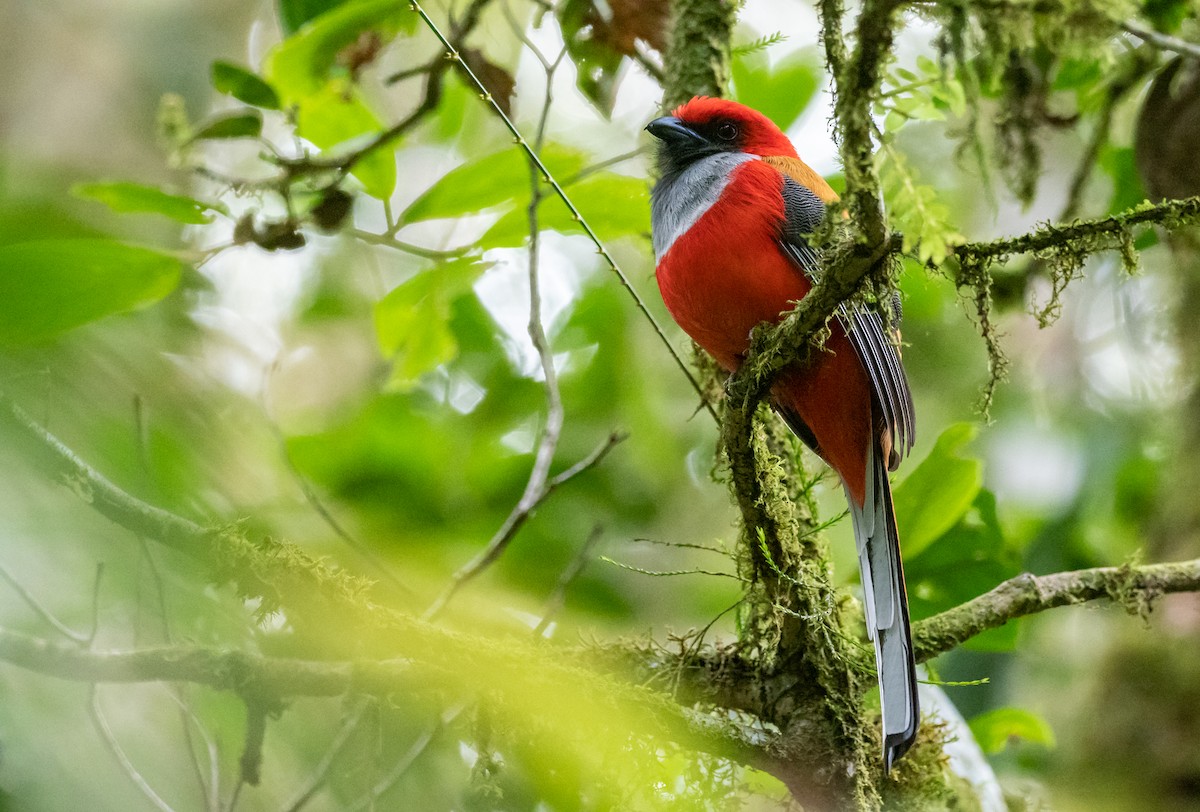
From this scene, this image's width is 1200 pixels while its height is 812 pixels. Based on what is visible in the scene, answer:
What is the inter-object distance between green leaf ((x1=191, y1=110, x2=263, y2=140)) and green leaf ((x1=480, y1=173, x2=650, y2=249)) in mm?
815

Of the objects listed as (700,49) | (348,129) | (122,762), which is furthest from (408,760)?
(700,49)

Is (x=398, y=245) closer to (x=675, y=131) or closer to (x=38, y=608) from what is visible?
(x=675, y=131)

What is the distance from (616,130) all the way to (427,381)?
2273mm

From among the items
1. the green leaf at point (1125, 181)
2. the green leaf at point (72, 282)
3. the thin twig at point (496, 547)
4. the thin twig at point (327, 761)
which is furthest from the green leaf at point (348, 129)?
the green leaf at point (1125, 181)

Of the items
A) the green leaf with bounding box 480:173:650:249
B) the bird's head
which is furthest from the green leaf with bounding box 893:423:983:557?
the green leaf with bounding box 480:173:650:249

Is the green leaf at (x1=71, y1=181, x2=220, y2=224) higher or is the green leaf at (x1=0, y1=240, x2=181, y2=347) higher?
the green leaf at (x1=71, y1=181, x2=220, y2=224)

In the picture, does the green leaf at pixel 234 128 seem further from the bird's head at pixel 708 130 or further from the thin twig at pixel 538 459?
the bird's head at pixel 708 130

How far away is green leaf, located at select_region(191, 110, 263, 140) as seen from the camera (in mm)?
3201

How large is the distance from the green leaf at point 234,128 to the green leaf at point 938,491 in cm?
222

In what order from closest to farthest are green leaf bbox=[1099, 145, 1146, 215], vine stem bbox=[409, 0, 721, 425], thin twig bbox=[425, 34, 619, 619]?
vine stem bbox=[409, 0, 721, 425] < thin twig bbox=[425, 34, 619, 619] < green leaf bbox=[1099, 145, 1146, 215]

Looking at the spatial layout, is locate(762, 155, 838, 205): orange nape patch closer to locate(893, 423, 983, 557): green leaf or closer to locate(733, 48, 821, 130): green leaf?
locate(733, 48, 821, 130): green leaf

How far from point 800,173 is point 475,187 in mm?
935

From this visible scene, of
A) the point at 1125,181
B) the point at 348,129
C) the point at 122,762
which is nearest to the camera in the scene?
the point at 122,762

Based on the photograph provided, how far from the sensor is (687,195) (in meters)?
2.92
